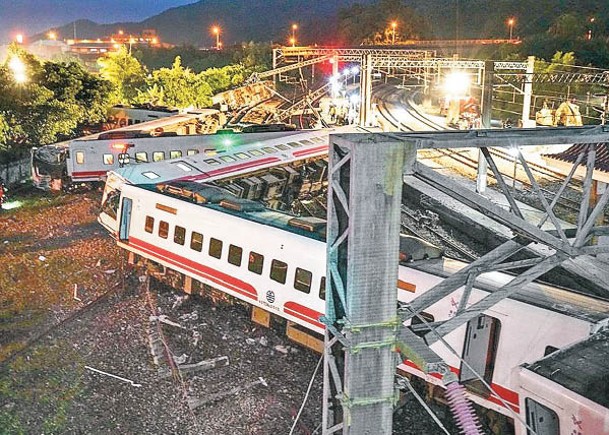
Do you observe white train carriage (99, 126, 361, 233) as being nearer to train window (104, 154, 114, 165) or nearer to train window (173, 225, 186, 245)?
train window (173, 225, 186, 245)

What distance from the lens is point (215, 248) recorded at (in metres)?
14.9

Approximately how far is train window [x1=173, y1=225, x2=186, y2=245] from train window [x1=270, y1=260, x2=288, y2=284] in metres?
3.32

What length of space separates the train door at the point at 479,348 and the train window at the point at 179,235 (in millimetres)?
7993

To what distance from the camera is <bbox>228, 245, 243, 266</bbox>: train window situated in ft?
46.7

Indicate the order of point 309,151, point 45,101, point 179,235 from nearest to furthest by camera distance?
point 179,235 < point 309,151 < point 45,101

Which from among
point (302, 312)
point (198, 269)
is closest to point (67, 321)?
point (198, 269)

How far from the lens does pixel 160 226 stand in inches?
650

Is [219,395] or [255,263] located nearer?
[219,395]

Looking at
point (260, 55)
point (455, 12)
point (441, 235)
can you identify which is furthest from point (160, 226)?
point (455, 12)

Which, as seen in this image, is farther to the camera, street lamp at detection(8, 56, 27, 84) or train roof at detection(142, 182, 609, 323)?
street lamp at detection(8, 56, 27, 84)

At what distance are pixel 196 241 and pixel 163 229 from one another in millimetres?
1459

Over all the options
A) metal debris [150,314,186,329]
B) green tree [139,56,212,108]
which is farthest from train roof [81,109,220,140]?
green tree [139,56,212,108]

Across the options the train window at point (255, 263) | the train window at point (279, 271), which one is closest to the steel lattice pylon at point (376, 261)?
the train window at point (279, 271)

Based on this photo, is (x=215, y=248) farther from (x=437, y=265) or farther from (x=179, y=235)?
(x=437, y=265)
